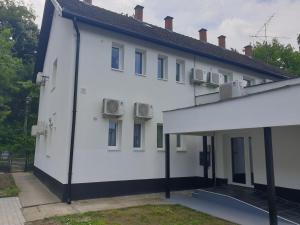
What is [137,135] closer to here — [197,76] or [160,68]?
[160,68]

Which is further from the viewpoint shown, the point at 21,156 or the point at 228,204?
the point at 21,156

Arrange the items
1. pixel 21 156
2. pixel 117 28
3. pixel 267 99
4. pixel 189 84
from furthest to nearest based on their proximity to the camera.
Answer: pixel 21 156, pixel 189 84, pixel 117 28, pixel 267 99

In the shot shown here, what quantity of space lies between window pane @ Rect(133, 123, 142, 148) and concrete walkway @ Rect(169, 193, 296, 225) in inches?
101

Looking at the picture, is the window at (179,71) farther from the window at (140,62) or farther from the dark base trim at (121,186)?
the dark base trim at (121,186)

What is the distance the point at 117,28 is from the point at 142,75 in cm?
230

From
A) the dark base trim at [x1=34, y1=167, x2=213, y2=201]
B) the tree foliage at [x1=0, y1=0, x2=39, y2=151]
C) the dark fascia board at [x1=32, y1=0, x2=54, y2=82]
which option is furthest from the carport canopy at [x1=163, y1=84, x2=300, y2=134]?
the tree foliage at [x1=0, y1=0, x2=39, y2=151]

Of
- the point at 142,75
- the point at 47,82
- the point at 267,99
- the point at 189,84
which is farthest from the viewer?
the point at 47,82

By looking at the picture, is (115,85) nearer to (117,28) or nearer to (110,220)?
(117,28)

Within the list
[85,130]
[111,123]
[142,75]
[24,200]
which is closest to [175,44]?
[142,75]

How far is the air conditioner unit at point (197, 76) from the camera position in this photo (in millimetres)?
13664

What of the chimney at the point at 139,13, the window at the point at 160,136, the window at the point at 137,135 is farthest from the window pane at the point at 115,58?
the chimney at the point at 139,13

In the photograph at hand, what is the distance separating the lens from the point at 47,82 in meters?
15.9

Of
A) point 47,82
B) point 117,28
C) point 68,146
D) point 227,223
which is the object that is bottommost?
point 227,223

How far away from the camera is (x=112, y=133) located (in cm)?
1121
